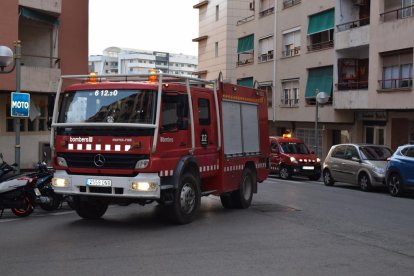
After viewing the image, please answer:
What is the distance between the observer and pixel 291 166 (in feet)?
75.4

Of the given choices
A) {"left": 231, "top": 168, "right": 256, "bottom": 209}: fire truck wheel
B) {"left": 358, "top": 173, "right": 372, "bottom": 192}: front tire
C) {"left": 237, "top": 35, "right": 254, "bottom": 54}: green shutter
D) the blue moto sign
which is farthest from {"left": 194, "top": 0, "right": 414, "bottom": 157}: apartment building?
the blue moto sign

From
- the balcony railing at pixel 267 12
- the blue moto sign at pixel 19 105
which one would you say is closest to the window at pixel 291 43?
the balcony railing at pixel 267 12

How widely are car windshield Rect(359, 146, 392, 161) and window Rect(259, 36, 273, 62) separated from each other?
19.6m

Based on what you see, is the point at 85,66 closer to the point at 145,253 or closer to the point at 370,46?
the point at 370,46

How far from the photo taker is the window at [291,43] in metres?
34.4

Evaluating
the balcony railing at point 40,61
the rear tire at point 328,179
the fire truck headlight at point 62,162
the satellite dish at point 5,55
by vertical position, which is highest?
the balcony railing at point 40,61

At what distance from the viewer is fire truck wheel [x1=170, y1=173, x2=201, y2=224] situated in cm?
955

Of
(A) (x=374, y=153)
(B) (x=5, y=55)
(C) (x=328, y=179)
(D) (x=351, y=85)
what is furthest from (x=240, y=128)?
(D) (x=351, y=85)

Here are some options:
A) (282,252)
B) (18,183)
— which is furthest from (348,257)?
(18,183)

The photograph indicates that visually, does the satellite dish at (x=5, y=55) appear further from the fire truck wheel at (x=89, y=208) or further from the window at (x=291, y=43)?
the window at (x=291, y=43)

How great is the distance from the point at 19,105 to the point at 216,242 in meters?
7.01

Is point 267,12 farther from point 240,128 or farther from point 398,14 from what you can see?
point 240,128

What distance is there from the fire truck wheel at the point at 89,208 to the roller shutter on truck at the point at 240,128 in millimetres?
2748

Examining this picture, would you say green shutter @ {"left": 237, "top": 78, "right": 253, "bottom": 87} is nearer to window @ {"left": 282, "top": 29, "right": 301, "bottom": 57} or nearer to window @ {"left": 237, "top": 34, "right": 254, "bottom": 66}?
window @ {"left": 237, "top": 34, "right": 254, "bottom": 66}
